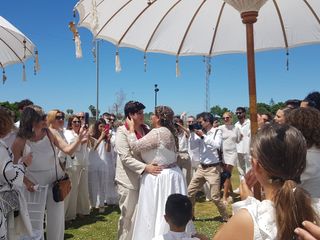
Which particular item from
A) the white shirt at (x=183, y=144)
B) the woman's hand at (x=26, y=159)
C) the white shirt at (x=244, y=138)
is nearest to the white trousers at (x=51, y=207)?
the woman's hand at (x=26, y=159)

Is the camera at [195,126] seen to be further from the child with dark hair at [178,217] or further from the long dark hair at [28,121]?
the child with dark hair at [178,217]

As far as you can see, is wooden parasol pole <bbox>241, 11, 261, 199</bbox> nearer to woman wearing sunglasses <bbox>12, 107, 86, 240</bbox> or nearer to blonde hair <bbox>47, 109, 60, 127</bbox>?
woman wearing sunglasses <bbox>12, 107, 86, 240</bbox>

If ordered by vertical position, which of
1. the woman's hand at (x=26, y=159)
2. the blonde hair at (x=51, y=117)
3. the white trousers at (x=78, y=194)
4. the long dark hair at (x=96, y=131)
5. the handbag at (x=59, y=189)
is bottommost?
the white trousers at (x=78, y=194)

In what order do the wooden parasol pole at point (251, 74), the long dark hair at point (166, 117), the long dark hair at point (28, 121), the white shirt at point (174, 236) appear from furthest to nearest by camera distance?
the long dark hair at point (166, 117) → the long dark hair at point (28, 121) → the white shirt at point (174, 236) → the wooden parasol pole at point (251, 74)

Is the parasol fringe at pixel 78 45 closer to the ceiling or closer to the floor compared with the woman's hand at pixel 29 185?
closer to the ceiling

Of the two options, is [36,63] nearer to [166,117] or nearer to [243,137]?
[166,117]

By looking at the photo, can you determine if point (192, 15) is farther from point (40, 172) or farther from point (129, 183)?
point (40, 172)

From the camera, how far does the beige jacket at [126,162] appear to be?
498 cm


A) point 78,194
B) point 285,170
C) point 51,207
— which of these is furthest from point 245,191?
point 78,194

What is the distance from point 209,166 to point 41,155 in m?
3.86

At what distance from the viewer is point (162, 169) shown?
4.81 m

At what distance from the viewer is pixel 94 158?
8.53 m

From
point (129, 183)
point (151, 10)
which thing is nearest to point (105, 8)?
point (151, 10)

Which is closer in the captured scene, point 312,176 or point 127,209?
point 312,176
